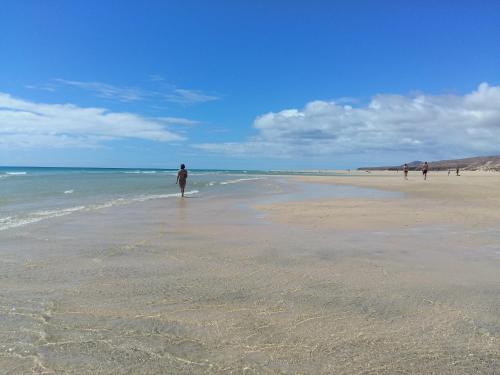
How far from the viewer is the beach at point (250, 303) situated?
3.74m

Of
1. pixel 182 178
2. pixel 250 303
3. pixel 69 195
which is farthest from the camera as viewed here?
pixel 69 195

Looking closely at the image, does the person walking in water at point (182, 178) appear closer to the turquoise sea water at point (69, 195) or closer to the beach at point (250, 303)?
the turquoise sea water at point (69, 195)

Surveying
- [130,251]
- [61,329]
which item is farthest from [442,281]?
[130,251]

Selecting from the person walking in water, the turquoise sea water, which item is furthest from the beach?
the person walking in water

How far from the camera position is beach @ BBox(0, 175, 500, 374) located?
3738 millimetres

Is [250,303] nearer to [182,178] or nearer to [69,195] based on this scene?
[182,178]

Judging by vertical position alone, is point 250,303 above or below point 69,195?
below

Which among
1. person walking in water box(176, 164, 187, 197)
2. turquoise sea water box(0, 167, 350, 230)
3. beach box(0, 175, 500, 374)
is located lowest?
beach box(0, 175, 500, 374)

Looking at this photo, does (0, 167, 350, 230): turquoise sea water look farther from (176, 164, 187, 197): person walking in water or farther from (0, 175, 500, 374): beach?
(0, 175, 500, 374): beach

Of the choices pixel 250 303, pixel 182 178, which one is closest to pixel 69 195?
pixel 182 178

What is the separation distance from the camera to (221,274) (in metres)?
6.54

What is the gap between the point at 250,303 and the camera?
518 centimetres

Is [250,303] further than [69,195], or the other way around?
[69,195]

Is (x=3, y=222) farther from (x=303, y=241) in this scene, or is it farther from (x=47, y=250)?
(x=303, y=241)
